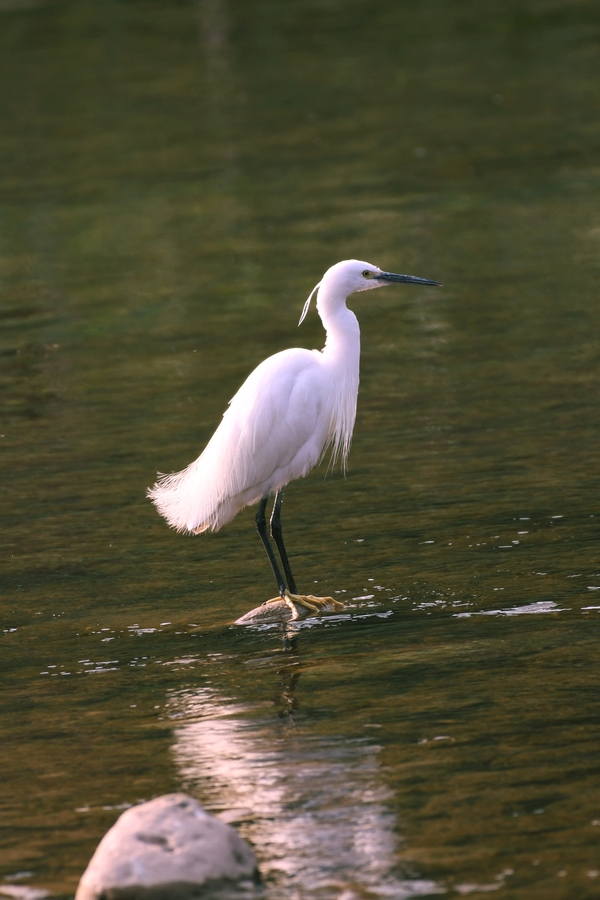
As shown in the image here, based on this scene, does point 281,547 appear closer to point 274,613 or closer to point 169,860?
point 274,613

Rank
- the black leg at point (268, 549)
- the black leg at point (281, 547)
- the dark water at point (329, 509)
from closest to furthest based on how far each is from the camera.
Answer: the dark water at point (329, 509) < the black leg at point (268, 549) < the black leg at point (281, 547)

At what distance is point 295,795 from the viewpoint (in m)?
4.35

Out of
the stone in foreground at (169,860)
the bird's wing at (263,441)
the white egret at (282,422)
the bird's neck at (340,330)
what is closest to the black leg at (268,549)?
the white egret at (282,422)

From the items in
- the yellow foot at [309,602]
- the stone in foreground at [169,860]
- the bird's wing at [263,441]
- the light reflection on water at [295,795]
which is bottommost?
the light reflection on water at [295,795]

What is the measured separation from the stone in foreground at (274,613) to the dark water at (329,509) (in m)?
0.11

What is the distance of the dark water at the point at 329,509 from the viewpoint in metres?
4.30

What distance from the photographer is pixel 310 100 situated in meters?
21.8

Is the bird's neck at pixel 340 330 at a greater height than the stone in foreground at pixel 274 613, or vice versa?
the bird's neck at pixel 340 330

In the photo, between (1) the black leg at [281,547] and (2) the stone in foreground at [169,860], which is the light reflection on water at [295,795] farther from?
(1) the black leg at [281,547]

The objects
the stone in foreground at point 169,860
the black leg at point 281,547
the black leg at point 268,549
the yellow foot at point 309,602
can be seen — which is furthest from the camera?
the black leg at point 281,547

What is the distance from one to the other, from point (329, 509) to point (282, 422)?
49.5 inches

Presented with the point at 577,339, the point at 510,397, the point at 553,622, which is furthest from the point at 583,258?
the point at 553,622

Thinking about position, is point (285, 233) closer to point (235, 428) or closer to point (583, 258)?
point (583, 258)

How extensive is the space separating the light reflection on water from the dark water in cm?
1
